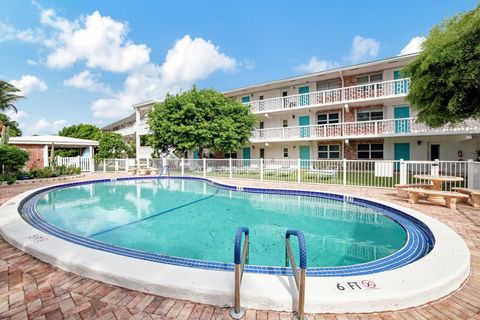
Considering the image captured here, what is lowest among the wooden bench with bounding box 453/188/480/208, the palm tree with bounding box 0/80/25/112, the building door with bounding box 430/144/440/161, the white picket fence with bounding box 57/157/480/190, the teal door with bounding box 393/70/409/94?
the wooden bench with bounding box 453/188/480/208

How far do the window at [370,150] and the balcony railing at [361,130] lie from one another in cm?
212

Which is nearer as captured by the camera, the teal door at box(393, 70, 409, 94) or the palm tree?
the teal door at box(393, 70, 409, 94)

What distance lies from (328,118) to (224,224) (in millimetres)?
16000

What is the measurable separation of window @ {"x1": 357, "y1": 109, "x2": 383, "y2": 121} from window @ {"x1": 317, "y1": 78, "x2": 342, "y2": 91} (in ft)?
9.35

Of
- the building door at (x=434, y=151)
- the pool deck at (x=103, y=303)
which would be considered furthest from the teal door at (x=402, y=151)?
the pool deck at (x=103, y=303)

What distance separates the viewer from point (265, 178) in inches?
601

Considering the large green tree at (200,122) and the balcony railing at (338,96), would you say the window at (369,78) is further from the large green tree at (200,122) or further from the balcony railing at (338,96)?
the large green tree at (200,122)

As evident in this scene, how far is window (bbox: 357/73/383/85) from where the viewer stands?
1805cm

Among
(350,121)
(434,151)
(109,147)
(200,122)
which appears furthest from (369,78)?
(109,147)

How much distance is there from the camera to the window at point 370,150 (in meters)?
18.2

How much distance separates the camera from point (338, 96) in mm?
18266

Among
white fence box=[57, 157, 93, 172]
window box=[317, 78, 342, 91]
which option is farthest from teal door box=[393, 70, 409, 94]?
white fence box=[57, 157, 93, 172]

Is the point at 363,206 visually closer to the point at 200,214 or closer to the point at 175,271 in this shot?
the point at 200,214

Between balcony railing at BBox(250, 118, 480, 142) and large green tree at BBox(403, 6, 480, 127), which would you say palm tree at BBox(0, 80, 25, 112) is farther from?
large green tree at BBox(403, 6, 480, 127)
